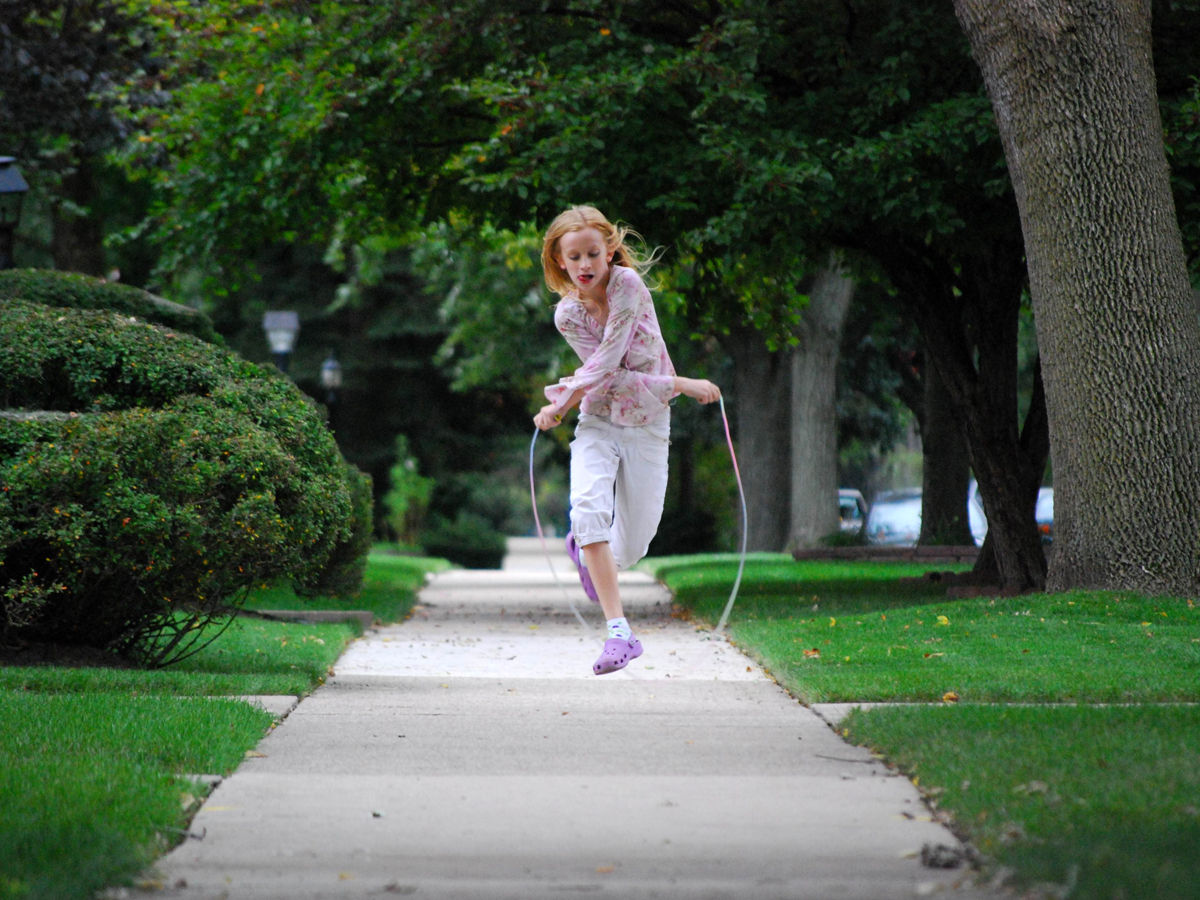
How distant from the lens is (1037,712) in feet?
22.1

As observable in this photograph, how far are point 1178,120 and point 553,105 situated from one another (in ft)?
18.1

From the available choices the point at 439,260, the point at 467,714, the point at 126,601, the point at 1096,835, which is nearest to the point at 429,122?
the point at 439,260

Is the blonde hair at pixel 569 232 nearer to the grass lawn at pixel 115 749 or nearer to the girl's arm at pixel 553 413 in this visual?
the girl's arm at pixel 553 413

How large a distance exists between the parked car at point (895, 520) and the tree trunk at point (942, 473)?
25.6 ft

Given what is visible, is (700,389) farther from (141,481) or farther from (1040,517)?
(1040,517)

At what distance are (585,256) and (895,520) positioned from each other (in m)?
25.9

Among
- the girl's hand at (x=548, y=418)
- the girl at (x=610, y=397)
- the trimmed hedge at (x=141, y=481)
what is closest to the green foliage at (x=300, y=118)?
the trimmed hedge at (x=141, y=481)

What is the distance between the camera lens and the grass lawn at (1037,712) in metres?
4.27

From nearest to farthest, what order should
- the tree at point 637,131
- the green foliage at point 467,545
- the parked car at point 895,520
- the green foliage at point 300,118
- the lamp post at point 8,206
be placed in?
the tree at point 637,131
the lamp post at point 8,206
the green foliage at point 300,118
the parked car at point 895,520
the green foliage at point 467,545

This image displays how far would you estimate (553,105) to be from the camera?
45.5 feet

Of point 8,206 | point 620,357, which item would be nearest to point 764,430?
point 8,206

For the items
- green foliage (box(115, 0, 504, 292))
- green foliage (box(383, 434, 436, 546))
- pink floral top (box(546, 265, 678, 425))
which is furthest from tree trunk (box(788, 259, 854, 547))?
pink floral top (box(546, 265, 678, 425))

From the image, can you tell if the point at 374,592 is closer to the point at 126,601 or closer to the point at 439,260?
the point at 439,260

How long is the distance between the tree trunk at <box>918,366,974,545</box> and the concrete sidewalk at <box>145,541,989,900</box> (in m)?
12.3
